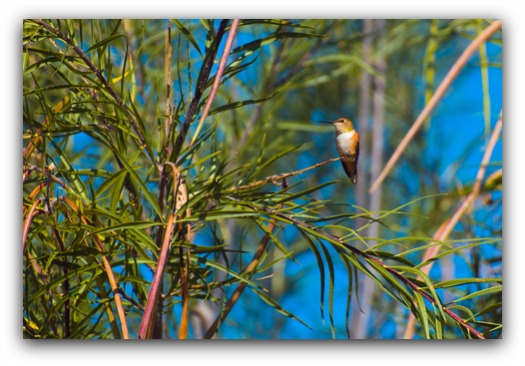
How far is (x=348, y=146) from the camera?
1316mm

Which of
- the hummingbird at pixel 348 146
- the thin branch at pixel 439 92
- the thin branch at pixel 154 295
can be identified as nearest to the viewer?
the thin branch at pixel 154 295

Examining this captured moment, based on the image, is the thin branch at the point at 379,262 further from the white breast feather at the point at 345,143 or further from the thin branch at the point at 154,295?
the white breast feather at the point at 345,143

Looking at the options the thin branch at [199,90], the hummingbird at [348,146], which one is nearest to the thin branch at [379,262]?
the thin branch at [199,90]

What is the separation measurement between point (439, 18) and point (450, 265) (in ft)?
2.12

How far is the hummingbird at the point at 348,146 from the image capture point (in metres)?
1.28

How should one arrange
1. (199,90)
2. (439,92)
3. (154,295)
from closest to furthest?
(154,295) < (199,90) < (439,92)

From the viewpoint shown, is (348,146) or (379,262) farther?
(348,146)

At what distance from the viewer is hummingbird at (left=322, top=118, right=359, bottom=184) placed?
50.2 inches

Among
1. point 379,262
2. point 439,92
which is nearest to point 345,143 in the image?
point 439,92

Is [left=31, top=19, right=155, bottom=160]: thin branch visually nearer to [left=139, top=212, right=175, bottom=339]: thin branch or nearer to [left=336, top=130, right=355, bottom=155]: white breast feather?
[left=139, top=212, right=175, bottom=339]: thin branch

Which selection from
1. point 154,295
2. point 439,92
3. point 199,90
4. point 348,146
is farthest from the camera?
point 348,146

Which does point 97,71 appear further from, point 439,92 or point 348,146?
point 348,146

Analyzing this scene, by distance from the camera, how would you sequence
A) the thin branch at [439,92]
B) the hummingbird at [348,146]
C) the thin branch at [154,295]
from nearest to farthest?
the thin branch at [154,295]
the thin branch at [439,92]
the hummingbird at [348,146]

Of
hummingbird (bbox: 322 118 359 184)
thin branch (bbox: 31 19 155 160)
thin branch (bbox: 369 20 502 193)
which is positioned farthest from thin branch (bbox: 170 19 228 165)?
hummingbird (bbox: 322 118 359 184)
